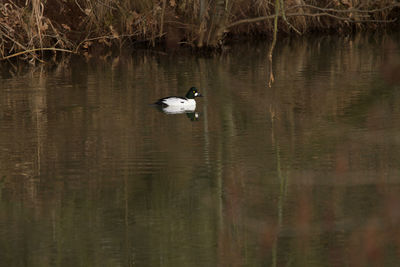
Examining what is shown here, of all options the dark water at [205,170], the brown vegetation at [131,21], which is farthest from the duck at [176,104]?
the brown vegetation at [131,21]

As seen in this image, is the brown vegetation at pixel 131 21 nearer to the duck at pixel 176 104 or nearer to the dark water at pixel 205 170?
the dark water at pixel 205 170

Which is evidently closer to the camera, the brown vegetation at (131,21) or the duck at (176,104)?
the duck at (176,104)

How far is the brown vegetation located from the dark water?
2.86 m

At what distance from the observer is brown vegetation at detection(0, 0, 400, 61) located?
2038 cm

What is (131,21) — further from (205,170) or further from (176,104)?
(205,170)

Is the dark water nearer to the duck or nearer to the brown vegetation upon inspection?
the duck

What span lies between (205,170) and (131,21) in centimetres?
1286

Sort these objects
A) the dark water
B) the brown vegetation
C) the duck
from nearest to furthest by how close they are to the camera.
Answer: the dark water < the duck < the brown vegetation

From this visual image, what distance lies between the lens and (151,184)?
28.7 ft

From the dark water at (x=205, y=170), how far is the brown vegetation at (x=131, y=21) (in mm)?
2860

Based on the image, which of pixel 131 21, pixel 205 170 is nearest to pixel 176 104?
pixel 205 170

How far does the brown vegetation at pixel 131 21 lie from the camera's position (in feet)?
66.8

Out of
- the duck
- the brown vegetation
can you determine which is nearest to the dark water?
the duck

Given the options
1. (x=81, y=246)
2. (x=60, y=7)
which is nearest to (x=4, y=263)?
(x=81, y=246)
